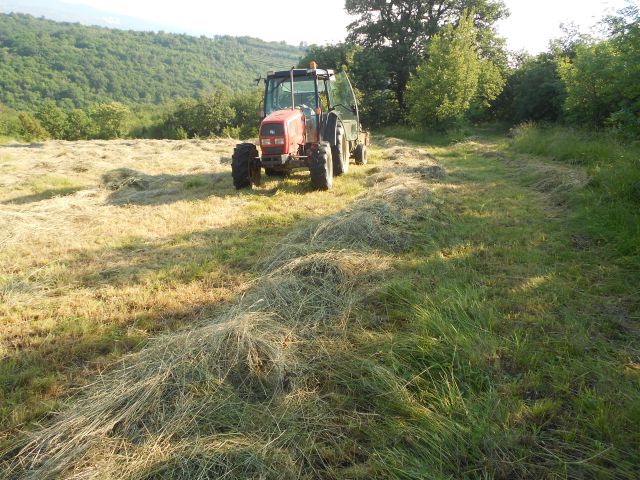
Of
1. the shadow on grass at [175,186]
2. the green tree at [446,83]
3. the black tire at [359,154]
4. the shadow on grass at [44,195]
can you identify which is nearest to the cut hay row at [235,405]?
the shadow on grass at [175,186]

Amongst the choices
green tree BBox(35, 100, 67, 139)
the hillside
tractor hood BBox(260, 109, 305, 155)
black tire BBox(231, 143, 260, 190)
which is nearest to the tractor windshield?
tractor hood BBox(260, 109, 305, 155)

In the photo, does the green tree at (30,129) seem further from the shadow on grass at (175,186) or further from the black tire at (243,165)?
the black tire at (243,165)

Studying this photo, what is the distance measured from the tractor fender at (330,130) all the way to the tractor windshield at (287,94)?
0.42m

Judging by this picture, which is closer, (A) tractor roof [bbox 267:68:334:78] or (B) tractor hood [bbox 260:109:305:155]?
(B) tractor hood [bbox 260:109:305:155]

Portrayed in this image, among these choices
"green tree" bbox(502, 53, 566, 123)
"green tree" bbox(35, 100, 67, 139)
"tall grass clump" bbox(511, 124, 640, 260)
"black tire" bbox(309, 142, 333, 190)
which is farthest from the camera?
"green tree" bbox(35, 100, 67, 139)

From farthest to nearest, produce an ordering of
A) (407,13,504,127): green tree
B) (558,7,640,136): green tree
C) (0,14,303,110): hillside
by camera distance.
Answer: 1. (0,14,303,110): hillside
2. (407,13,504,127): green tree
3. (558,7,640,136): green tree

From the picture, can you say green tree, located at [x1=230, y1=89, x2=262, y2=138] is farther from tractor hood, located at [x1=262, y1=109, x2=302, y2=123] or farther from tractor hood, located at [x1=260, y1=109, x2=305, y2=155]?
tractor hood, located at [x1=260, y1=109, x2=305, y2=155]

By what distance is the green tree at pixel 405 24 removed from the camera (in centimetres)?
2372

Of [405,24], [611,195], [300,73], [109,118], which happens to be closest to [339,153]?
[300,73]

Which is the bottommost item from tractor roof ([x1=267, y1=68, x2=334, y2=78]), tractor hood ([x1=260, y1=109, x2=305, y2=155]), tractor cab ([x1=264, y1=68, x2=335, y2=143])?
tractor hood ([x1=260, y1=109, x2=305, y2=155])

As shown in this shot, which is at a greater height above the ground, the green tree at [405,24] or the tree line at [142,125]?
the green tree at [405,24]

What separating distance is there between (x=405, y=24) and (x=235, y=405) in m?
27.1

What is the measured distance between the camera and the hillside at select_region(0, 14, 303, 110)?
70.5 meters

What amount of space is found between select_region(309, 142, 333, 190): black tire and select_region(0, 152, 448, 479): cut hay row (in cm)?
414
